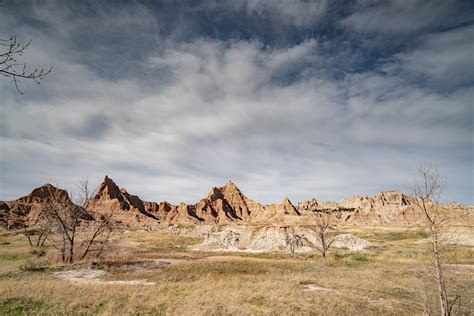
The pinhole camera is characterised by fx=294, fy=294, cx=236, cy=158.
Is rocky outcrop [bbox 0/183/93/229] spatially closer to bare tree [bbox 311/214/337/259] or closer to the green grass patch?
bare tree [bbox 311/214/337/259]

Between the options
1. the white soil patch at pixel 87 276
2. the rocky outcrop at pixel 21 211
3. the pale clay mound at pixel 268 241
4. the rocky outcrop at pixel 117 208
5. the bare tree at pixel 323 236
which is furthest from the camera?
the rocky outcrop at pixel 117 208

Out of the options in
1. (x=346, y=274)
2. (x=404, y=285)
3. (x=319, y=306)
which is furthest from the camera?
(x=346, y=274)

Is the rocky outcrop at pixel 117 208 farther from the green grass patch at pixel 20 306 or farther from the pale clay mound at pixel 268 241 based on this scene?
the green grass patch at pixel 20 306

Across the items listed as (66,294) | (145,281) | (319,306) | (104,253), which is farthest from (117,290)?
(104,253)

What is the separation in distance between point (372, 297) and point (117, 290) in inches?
579

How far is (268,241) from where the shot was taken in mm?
64375

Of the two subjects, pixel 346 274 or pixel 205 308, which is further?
pixel 346 274

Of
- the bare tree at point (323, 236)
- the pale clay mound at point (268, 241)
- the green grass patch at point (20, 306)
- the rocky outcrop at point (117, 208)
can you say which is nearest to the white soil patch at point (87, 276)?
the green grass patch at point (20, 306)

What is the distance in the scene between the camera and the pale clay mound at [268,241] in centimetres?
6034

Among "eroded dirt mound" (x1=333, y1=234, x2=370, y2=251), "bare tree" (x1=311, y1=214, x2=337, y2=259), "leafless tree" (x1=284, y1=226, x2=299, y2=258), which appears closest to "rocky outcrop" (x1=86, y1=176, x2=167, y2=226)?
"leafless tree" (x1=284, y1=226, x2=299, y2=258)

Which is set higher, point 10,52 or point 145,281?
point 10,52

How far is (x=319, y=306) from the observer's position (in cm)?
1460

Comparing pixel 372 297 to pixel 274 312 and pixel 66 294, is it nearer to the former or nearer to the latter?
pixel 274 312

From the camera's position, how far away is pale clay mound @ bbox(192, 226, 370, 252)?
198 ft
